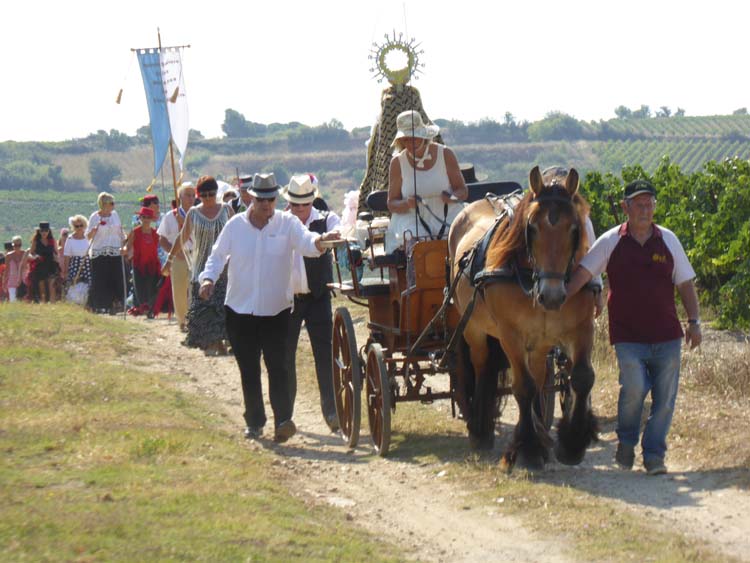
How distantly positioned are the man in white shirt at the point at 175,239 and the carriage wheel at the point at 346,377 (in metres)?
6.16

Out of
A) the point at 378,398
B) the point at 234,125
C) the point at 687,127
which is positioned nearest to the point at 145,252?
the point at 378,398

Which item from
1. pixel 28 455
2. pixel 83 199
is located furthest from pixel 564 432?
pixel 83 199

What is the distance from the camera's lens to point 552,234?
8891 millimetres

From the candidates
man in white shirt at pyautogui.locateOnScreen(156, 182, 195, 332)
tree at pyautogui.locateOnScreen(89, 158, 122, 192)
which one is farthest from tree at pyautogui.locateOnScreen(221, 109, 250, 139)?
man in white shirt at pyautogui.locateOnScreen(156, 182, 195, 332)

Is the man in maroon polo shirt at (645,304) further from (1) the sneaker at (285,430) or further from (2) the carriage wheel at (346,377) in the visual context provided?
(1) the sneaker at (285,430)

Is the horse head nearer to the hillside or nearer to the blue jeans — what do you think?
the blue jeans

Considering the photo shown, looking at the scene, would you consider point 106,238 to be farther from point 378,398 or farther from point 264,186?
point 378,398

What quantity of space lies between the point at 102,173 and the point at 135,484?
134348 mm

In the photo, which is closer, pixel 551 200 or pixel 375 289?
pixel 551 200

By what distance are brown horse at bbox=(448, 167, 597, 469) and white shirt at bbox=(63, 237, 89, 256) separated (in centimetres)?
1531

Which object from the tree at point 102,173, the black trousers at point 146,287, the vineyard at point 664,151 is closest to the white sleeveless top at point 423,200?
the black trousers at point 146,287

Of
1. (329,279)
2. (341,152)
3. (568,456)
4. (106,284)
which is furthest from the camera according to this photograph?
(341,152)

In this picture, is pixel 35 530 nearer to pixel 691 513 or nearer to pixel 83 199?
pixel 691 513

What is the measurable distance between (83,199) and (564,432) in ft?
354
